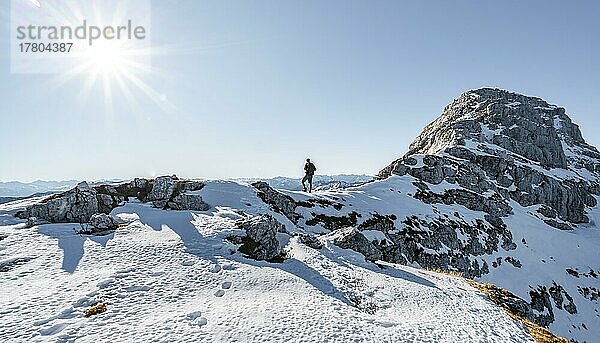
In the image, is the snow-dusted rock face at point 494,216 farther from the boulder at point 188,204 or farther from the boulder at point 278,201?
the boulder at point 188,204

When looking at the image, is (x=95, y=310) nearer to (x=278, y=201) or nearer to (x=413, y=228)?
(x=278, y=201)

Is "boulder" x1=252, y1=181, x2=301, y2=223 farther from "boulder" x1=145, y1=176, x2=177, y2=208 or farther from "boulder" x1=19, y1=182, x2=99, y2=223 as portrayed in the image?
"boulder" x1=19, y1=182, x2=99, y2=223

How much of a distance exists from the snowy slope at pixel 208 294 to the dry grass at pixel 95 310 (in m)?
0.24

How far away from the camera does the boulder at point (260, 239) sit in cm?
2014

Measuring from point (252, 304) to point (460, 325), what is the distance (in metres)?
8.79

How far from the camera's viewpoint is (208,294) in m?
14.1

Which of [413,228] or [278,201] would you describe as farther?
[413,228]

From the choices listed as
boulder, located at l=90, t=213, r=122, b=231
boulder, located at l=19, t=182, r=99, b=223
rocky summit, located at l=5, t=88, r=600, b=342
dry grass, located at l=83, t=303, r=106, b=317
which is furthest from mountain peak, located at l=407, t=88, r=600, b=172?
dry grass, located at l=83, t=303, r=106, b=317

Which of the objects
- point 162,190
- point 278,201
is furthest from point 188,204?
point 278,201

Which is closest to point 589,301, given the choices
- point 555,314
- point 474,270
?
point 555,314

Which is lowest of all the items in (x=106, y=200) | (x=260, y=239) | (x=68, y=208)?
(x=260, y=239)

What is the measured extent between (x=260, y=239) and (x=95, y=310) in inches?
424

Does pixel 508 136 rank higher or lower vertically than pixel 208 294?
higher

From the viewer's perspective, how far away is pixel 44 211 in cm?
2423
